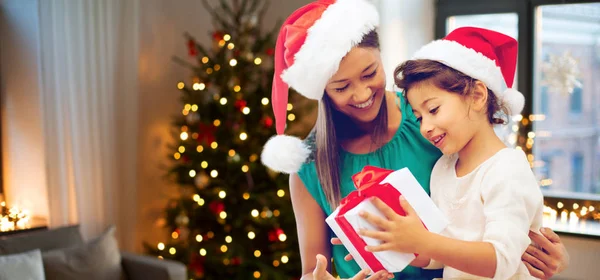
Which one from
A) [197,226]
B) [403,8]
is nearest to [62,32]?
[197,226]

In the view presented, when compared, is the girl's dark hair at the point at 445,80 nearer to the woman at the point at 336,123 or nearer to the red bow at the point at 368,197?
A: the woman at the point at 336,123

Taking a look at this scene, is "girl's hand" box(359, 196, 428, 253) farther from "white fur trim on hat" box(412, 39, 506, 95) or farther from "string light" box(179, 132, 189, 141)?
"string light" box(179, 132, 189, 141)

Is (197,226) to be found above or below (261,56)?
below

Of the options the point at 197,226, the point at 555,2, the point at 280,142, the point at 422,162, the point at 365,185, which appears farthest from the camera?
the point at 197,226

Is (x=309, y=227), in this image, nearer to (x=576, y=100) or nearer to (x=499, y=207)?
(x=499, y=207)

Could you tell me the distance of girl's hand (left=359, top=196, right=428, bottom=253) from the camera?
151cm

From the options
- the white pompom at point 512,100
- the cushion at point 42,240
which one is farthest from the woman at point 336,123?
the cushion at point 42,240

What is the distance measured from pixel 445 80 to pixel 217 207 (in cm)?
210

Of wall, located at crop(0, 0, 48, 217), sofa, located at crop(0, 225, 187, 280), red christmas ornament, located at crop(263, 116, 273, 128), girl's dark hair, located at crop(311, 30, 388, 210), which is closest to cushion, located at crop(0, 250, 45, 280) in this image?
sofa, located at crop(0, 225, 187, 280)

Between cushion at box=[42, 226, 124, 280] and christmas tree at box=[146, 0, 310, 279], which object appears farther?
christmas tree at box=[146, 0, 310, 279]

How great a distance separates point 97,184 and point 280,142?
2165mm

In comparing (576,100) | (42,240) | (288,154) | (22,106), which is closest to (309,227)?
(288,154)

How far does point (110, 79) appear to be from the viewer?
3746 mm

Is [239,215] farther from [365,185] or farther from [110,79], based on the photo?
[365,185]
